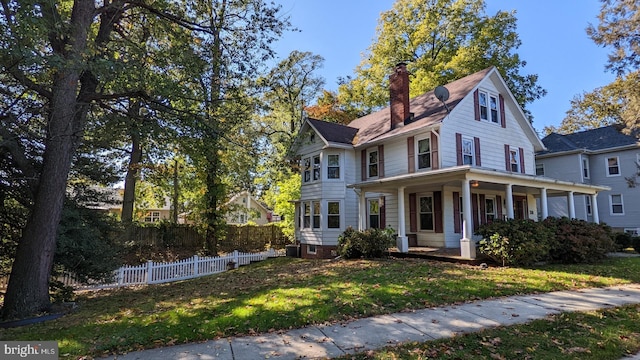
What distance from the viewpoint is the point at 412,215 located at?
16.4 m

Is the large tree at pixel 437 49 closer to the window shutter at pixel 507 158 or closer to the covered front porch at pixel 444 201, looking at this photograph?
the window shutter at pixel 507 158

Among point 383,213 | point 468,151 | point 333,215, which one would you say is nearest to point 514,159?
point 468,151

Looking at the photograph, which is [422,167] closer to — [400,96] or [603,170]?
[400,96]

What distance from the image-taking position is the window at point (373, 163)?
17.4 meters

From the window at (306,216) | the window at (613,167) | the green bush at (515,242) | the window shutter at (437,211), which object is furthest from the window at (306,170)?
the window at (613,167)

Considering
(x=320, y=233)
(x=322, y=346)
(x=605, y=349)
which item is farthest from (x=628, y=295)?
(x=320, y=233)

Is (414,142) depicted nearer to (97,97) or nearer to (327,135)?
(327,135)

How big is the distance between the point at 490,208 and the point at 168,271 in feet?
49.3

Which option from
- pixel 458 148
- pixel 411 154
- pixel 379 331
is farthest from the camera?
pixel 411 154

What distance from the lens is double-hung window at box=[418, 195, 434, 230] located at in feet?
51.7

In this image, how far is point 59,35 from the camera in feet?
24.6

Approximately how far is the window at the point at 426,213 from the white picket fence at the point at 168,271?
890cm

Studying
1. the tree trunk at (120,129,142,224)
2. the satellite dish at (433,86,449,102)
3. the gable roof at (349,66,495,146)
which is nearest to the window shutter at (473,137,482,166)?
the gable roof at (349,66,495,146)

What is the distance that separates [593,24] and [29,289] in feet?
75.3
